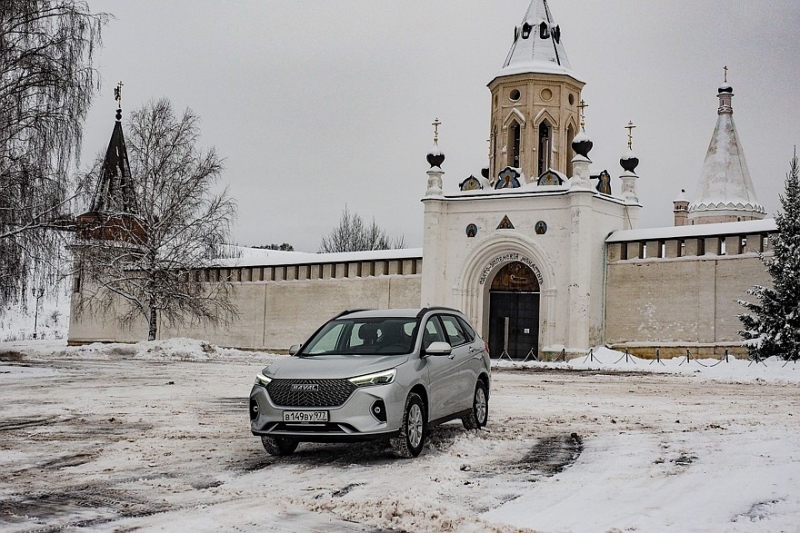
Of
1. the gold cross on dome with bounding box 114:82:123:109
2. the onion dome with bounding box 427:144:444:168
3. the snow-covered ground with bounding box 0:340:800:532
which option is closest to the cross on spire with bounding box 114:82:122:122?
the gold cross on dome with bounding box 114:82:123:109

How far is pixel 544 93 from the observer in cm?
3884

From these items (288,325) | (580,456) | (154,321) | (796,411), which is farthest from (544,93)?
(580,456)

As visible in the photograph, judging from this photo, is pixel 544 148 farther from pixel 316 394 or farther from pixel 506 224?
pixel 316 394

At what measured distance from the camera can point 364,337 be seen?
10648mm

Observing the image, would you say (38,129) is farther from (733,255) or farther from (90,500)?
(733,255)

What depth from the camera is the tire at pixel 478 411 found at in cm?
1152

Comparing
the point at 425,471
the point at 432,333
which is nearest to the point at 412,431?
the point at 425,471

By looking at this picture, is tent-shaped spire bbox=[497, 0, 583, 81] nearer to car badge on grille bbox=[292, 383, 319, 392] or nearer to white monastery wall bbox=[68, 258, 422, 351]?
white monastery wall bbox=[68, 258, 422, 351]

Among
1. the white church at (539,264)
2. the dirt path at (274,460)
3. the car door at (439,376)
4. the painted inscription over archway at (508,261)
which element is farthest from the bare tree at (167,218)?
the car door at (439,376)

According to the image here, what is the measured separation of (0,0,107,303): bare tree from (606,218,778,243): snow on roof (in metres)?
20.1

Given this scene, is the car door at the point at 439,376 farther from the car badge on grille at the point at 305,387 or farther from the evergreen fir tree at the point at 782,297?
the evergreen fir tree at the point at 782,297

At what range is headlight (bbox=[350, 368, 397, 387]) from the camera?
920cm

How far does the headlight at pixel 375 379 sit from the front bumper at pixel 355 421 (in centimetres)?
5

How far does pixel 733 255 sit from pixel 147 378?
763 inches
